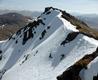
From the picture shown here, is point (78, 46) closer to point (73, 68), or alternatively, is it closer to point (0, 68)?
point (73, 68)

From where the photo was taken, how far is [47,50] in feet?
295

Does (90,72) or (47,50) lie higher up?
(90,72)

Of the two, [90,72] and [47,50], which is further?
[47,50]

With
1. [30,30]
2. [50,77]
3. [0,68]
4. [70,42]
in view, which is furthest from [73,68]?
[30,30]

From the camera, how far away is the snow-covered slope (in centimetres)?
6889

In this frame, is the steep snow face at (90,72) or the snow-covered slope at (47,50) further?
the snow-covered slope at (47,50)

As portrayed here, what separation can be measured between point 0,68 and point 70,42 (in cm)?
4886

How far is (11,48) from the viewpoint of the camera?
132750 millimetres

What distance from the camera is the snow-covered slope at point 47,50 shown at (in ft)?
226

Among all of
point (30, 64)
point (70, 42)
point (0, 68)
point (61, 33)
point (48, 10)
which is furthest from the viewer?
point (48, 10)

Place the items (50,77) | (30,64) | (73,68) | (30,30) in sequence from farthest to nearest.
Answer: (30,30)
(30,64)
(50,77)
(73,68)

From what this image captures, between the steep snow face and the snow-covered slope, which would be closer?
the steep snow face

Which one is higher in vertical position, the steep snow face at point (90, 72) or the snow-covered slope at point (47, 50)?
the steep snow face at point (90, 72)

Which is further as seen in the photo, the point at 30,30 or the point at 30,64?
the point at 30,30
